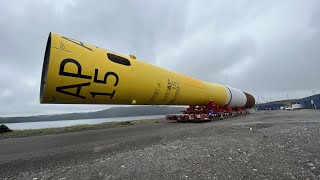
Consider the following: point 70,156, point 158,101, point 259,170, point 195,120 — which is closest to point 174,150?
point 259,170

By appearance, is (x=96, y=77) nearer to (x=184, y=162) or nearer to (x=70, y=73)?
(x=70, y=73)

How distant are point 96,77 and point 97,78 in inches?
2.7

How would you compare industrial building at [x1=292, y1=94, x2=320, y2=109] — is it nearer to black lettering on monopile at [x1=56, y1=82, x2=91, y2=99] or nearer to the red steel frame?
the red steel frame

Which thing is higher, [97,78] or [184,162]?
[97,78]

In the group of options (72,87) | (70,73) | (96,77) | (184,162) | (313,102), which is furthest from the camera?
(313,102)

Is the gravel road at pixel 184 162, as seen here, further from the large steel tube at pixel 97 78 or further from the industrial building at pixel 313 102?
the industrial building at pixel 313 102

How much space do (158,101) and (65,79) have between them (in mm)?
6039

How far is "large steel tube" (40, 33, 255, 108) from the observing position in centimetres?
763

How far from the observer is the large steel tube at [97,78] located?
7.63m

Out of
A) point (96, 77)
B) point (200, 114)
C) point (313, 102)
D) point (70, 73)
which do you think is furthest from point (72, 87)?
point (313, 102)

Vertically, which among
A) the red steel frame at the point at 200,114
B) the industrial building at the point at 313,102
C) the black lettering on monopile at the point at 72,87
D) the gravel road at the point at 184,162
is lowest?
the gravel road at the point at 184,162

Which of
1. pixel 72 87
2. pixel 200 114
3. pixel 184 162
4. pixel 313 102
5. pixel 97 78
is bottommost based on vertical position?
pixel 184 162

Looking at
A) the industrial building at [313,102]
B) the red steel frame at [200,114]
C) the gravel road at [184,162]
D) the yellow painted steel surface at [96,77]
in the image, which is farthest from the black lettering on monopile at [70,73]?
the industrial building at [313,102]

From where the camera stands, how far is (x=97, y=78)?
8547mm
